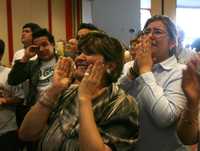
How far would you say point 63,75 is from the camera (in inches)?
61.9

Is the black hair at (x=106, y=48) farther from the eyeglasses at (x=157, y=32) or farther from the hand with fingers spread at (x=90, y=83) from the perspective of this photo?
the eyeglasses at (x=157, y=32)

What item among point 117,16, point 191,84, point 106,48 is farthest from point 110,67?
point 117,16

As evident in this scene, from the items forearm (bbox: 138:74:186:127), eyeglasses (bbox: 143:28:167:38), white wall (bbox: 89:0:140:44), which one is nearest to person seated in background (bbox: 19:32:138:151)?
forearm (bbox: 138:74:186:127)

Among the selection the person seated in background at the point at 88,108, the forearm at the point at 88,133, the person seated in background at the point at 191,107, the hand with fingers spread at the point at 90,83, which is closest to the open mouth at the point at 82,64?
the person seated in background at the point at 88,108

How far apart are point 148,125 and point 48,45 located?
1204 mm

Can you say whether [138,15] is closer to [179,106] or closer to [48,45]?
[48,45]

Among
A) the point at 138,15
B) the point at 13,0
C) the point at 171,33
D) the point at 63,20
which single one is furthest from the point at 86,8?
the point at 171,33

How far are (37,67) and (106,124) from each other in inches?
52.8

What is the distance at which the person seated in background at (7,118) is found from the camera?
2.74 metres

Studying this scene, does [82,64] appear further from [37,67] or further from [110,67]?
[37,67]

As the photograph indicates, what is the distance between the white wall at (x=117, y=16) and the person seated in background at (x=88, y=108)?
2.62m

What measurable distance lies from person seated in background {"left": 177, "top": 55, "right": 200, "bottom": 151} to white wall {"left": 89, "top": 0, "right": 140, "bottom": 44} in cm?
276

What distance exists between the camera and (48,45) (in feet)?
8.45

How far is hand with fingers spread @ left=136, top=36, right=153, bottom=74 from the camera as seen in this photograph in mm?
1603
